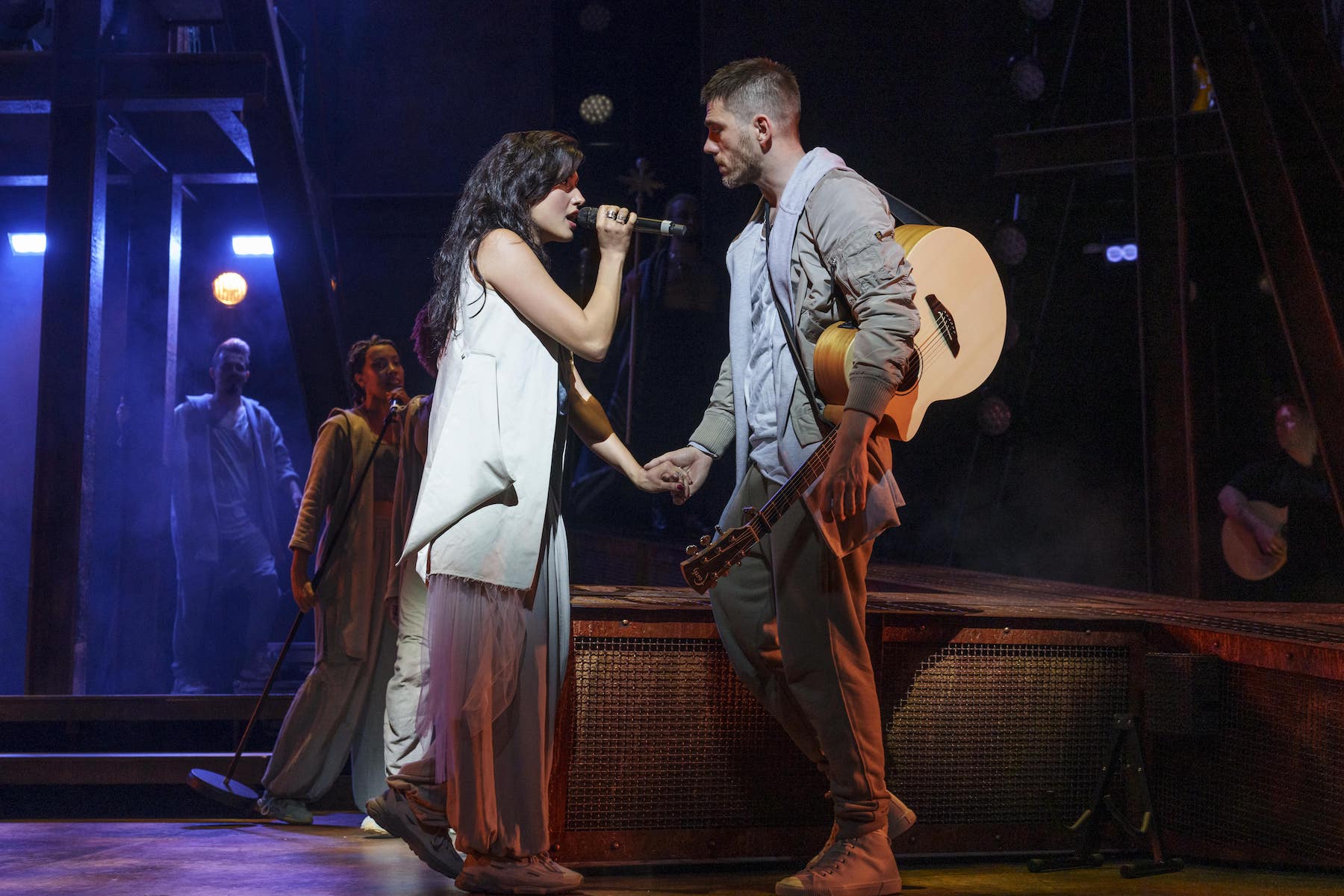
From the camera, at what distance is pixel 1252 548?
552cm

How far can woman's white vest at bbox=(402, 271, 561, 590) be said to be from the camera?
2.53 metres

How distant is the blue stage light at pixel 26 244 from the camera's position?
9.91 metres

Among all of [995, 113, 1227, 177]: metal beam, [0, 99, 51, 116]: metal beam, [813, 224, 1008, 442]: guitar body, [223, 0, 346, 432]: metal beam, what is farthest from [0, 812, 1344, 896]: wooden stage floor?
[0, 99, 51, 116]: metal beam

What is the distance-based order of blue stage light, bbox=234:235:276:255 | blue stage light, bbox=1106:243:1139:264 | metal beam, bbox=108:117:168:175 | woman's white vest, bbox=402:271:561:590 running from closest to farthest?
woman's white vest, bbox=402:271:561:590 < blue stage light, bbox=1106:243:1139:264 < metal beam, bbox=108:117:168:175 < blue stage light, bbox=234:235:276:255

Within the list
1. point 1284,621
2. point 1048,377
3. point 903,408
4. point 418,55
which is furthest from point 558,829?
point 418,55

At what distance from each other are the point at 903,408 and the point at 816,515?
0.33 metres

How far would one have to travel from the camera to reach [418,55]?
31.1 feet

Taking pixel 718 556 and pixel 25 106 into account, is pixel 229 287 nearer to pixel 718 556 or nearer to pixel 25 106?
pixel 25 106

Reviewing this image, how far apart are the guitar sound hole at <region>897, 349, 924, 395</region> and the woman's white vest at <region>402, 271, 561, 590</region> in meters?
0.79

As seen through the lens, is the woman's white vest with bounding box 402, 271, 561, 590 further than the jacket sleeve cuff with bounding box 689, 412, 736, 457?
No

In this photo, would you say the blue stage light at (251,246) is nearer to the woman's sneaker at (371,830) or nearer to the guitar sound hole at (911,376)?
the woman's sneaker at (371,830)

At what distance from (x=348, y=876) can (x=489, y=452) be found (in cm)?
127

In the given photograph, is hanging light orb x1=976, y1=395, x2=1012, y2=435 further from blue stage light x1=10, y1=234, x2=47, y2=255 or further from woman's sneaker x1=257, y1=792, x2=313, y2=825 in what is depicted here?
blue stage light x1=10, y1=234, x2=47, y2=255

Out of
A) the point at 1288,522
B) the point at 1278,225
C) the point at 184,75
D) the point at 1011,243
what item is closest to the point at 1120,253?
the point at 1011,243
